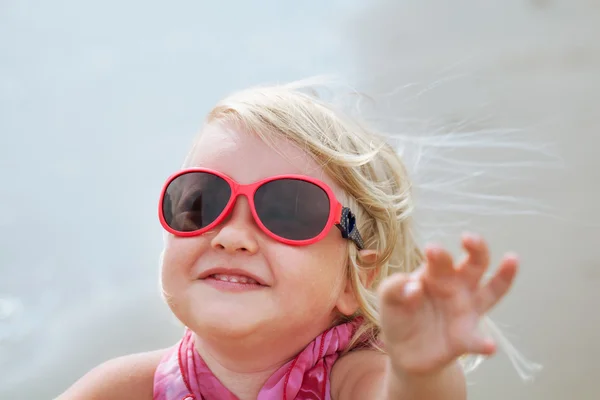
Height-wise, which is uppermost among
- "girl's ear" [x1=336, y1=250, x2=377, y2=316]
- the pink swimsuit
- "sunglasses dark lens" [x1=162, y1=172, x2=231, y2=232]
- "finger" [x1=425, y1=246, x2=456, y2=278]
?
"sunglasses dark lens" [x1=162, y1=172, x2=231, y2=232]

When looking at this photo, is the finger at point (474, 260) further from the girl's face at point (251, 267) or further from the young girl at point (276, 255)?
the girl's face at point (251, 267)

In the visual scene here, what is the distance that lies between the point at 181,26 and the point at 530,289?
132cm

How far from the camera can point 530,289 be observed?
185 centimetres

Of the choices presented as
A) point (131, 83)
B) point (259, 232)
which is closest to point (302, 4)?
point (131, 83)

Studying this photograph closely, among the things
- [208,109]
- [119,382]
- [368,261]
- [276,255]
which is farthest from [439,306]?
[208,109]

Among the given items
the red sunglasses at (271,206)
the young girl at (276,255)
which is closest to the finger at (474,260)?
the young girl at (276,255)

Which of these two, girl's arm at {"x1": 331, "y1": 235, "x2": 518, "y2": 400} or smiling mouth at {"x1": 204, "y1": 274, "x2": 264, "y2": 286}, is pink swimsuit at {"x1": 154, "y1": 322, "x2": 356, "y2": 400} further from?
girl's arm at {"x1": 331, "y1": 235, "x2": 518, "y2": 400}

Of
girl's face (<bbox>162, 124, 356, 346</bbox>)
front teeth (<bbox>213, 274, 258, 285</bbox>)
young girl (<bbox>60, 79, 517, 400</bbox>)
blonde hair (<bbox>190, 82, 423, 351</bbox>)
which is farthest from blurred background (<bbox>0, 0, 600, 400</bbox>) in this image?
front teeth (<bbox>213, 274, 258, 285</bbox>)

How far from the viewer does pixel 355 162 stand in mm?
1254

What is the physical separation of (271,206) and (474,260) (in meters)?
0.43

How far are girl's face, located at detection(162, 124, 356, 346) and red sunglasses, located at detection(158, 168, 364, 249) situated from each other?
0.06 ft

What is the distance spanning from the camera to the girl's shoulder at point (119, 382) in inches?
54.5

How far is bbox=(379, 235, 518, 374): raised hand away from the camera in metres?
0.80

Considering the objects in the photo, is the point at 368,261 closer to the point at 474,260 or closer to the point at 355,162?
the point at 355,162
